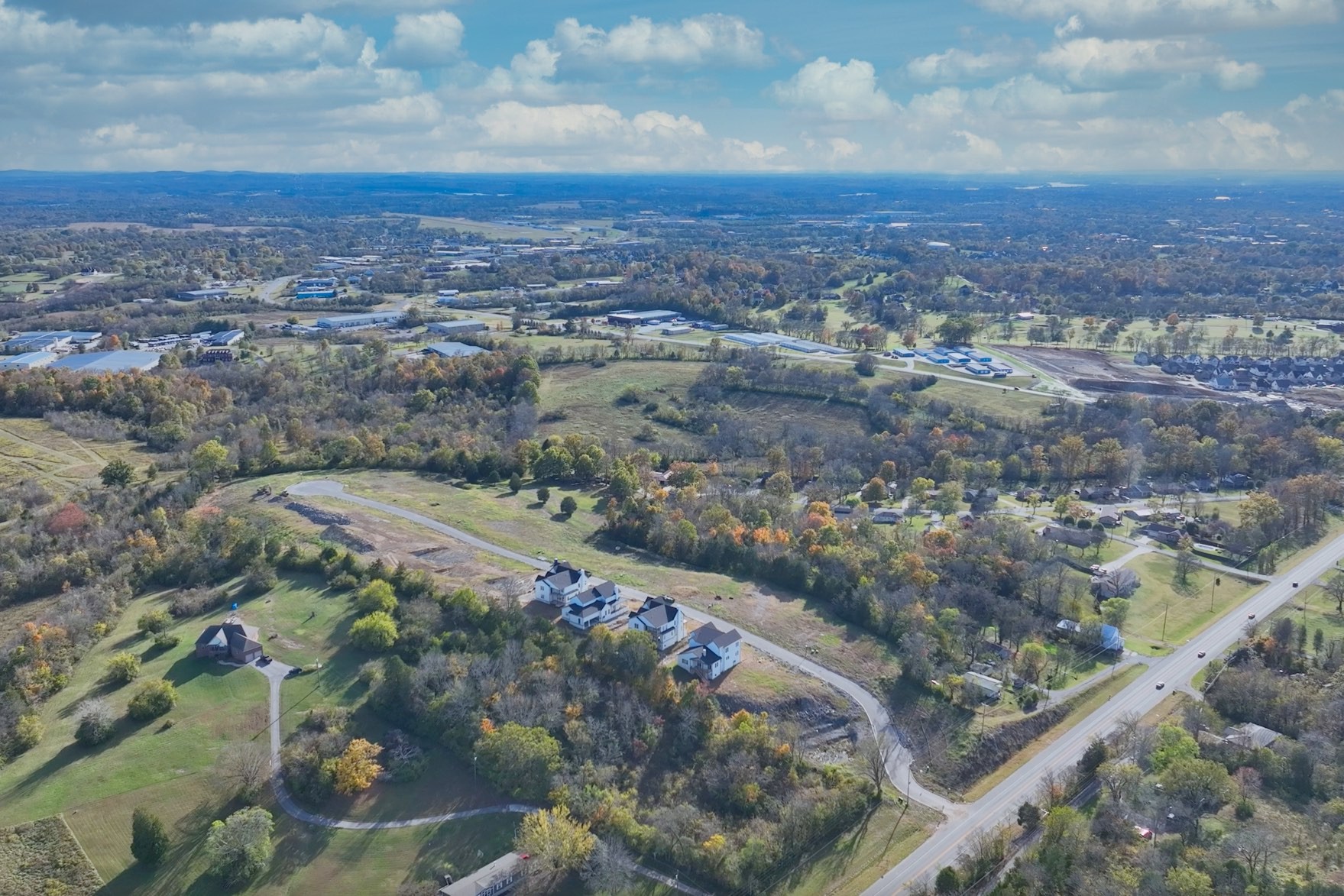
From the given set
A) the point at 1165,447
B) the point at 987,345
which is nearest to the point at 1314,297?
the point at 987,345

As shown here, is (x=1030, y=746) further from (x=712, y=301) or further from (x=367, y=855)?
(x=712, y=301)

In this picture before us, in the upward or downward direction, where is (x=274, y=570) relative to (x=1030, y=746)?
upward

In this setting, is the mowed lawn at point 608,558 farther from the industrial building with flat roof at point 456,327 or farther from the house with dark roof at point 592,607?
the industrial building with flat roof at point 456,327

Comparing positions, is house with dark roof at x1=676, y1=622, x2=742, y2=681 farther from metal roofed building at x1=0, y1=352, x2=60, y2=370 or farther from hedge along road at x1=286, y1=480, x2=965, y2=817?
metal roofed building at x1=0, y1=352, x2=60, y2=370

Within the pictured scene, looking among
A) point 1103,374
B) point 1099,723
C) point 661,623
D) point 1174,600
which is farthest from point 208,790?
point 1103,374

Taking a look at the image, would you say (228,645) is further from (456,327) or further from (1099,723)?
(456,327)

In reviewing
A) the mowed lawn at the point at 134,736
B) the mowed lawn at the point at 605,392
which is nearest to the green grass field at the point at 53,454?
the mowed lawn at the point at 134,736

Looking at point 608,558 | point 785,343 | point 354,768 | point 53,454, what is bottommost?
point 354,768
